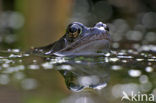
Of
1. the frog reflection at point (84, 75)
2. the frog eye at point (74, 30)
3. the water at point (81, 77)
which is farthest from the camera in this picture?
the frog eye at point (74, 30)

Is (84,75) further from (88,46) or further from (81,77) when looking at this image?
(88,46)

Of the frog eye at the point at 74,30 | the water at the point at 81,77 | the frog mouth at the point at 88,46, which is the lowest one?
the water at the point at 81,77

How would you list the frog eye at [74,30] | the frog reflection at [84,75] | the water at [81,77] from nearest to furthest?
the water at [81,77] → the frog reflection at [84,75] → the frog eye at [74,30]

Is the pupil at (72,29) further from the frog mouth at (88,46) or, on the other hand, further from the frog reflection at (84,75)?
the frog reflection at (84,75)

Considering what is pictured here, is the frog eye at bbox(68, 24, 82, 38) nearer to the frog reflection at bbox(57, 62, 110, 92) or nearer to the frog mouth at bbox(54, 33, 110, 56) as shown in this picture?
the frog mouth at bbox(54, 33, 110, 56)

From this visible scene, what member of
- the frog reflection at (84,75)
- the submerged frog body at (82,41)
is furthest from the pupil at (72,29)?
the frog reflection at (84,75)

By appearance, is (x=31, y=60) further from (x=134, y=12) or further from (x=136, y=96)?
(x=134, y=12)

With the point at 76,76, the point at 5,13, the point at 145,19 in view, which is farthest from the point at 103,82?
the point at 5,13
